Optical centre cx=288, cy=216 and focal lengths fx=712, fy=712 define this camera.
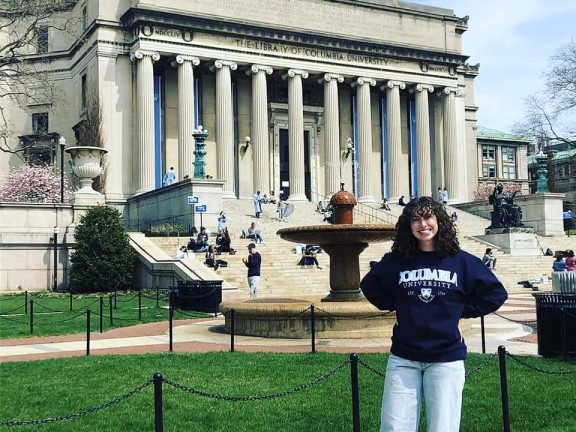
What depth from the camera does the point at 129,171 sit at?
5181 cm

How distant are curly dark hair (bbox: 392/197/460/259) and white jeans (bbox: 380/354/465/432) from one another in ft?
2.61

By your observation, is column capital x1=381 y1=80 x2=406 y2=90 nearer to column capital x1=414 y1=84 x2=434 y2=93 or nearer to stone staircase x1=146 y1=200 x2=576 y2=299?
column capital x1=414 y1=84 x2=434 y2=93

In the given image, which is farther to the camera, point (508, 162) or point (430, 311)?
point (508, 162)

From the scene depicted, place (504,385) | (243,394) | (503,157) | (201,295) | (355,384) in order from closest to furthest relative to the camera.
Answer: (355,384) < (504,385) < (243,394) < (201,295) < (503,157)

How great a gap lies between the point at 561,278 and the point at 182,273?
599 inches

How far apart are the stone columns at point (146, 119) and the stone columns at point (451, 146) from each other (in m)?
25.9

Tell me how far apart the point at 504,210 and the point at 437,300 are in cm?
3598

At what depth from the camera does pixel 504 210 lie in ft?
129

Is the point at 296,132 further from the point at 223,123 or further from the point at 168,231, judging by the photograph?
the point at 168,231

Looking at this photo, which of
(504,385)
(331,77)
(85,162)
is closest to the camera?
(504,385)

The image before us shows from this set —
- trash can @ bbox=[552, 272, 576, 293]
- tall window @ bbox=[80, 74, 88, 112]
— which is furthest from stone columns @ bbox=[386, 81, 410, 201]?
trash can @ bbox=[552, 272, 576, 293]

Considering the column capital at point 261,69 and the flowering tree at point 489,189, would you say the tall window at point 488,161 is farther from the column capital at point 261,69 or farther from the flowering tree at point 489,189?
the column capital at point 261,69

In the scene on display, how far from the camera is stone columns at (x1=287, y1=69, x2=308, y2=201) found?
54612 millimetres

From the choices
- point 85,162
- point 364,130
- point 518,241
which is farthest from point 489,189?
point 85,162
